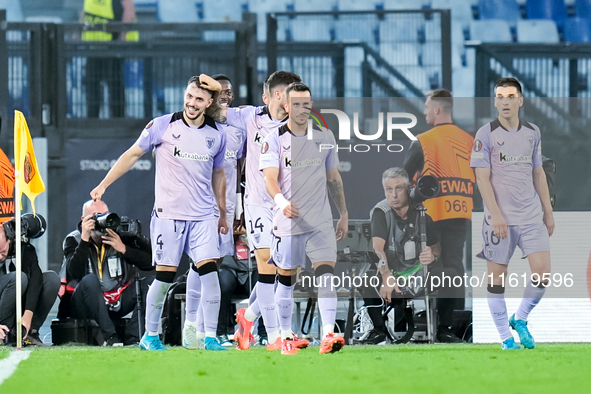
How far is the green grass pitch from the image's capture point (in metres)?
4.50

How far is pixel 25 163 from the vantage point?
23.6 ft

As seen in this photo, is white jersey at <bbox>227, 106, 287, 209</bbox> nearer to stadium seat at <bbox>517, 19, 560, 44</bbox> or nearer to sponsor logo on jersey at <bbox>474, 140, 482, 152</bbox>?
sponsor logo on jersey at <bbox>474, 140, 482, 152</bbox>

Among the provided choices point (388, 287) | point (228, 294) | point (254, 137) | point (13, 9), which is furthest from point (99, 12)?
point (388, 287)

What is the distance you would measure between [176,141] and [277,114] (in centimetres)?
86

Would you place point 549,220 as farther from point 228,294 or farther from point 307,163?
point 228,294

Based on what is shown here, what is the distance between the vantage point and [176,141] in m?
6.91

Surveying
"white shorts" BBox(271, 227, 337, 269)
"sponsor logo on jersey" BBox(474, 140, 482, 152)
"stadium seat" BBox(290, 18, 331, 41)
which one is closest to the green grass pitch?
"white shorts" BBox(271, 227, 337, 269)

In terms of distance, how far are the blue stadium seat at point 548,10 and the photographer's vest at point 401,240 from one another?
559cm

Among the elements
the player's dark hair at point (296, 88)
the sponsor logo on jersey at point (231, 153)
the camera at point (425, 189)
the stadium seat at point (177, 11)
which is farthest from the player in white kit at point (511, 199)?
the stadium seat at point (177, 11)

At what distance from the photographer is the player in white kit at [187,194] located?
22.2 ft

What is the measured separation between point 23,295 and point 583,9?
25.9 ft

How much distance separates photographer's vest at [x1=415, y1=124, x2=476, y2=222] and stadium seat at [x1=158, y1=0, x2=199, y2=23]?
4.86 m

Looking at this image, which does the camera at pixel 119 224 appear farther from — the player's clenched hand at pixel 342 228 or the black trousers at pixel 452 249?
the black trousers at pixel 452 249

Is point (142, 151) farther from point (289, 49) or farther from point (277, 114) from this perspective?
point (289, 49)
